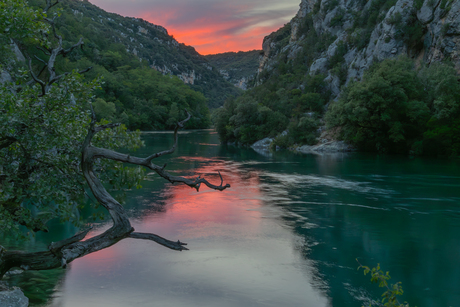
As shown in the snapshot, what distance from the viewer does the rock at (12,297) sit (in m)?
7.83

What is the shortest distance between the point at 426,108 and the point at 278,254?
116 ft

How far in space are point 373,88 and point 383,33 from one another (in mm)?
17963

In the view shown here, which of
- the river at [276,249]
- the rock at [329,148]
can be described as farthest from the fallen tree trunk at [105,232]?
the rock at [329,148]

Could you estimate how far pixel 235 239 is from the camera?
1443 cm

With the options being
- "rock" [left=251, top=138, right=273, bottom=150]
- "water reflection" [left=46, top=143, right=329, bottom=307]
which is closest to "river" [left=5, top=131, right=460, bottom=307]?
"water reflection" [left=46, top=143, right=329, bottom=307]

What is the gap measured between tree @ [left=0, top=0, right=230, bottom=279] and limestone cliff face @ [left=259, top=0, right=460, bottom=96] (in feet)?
147

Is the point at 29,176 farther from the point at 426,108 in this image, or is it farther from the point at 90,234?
the point at 426,108

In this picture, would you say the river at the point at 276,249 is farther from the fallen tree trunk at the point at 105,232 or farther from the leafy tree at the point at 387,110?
the leafy tree at the point at 387,110

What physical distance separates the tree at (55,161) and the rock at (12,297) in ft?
3.14

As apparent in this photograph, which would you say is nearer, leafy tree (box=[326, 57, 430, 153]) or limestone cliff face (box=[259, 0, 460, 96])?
leafy tree (box=[326, 57, 430, 153])

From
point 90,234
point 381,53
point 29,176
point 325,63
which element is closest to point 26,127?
point 29,176

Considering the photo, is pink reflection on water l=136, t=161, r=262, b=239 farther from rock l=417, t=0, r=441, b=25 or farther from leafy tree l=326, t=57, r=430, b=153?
rock l=417, t=0, r=441, b=25

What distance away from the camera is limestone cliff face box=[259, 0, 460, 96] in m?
43.5

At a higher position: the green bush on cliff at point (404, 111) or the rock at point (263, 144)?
the green bush on cliff at point (404, 111)
